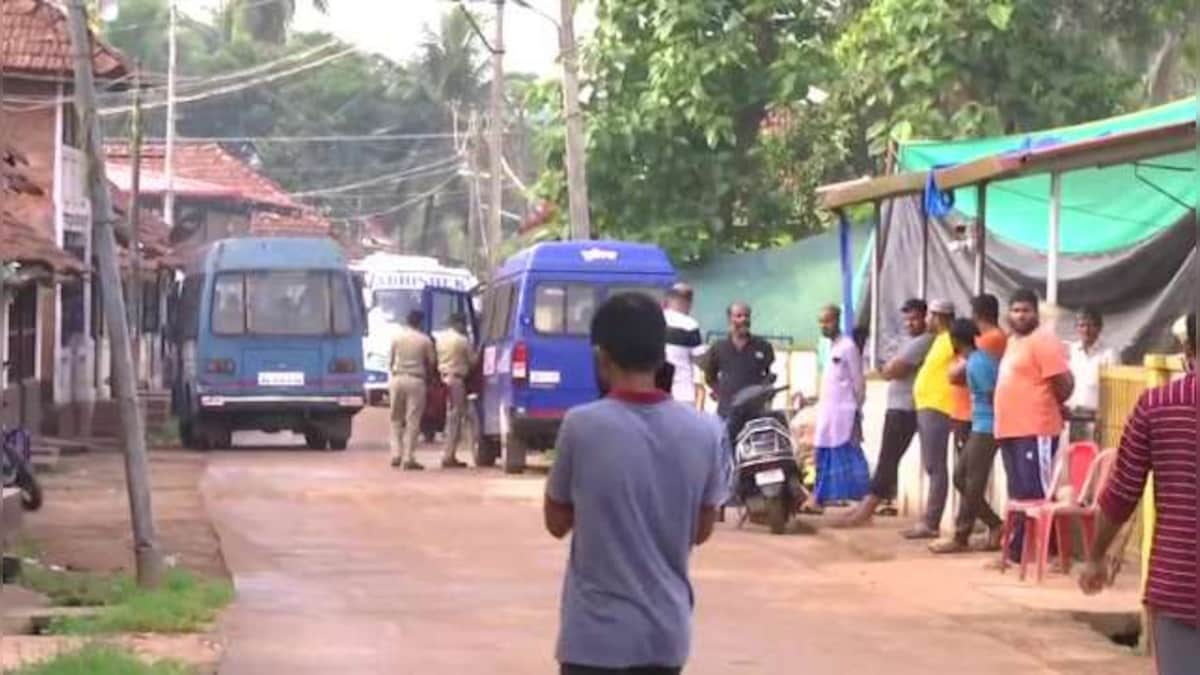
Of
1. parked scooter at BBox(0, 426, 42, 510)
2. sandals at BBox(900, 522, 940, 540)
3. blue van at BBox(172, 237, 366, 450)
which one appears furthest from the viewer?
blue van at BBox(172, 237, 366, 450)

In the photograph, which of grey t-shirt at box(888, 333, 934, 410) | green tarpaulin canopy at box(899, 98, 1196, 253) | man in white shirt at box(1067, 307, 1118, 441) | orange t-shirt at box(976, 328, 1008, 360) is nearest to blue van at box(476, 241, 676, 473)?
green tarpaulin canopy at box(899, 98, 1196, 253)

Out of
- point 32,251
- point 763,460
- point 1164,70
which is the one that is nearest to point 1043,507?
point 763,460

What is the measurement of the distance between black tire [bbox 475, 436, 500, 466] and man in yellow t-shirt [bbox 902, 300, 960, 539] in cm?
1096

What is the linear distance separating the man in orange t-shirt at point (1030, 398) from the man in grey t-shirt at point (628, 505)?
29.8ft

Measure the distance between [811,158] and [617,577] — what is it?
89.9 ft

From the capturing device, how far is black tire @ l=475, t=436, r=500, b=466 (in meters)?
28.4

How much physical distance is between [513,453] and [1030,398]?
11.8 metres

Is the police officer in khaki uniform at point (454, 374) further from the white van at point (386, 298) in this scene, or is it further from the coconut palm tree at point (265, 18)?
the coconut palm tree at point (265, 18)

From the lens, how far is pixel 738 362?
786 inches

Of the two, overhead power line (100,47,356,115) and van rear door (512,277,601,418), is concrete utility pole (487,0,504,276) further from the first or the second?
overhead power line (100,47,356,115)

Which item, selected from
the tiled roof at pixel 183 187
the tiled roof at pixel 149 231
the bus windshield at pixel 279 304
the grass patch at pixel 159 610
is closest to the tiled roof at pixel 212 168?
the tiled roof at pixel 183 187

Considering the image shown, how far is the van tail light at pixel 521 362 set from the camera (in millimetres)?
26406

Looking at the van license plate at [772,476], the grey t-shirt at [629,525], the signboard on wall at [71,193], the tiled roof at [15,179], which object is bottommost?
the van license plate at [772,476]

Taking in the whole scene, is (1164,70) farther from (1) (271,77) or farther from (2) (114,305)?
(1) (271,77)
